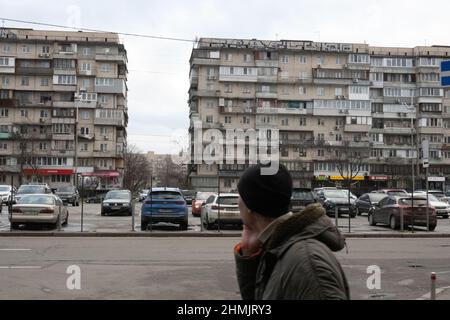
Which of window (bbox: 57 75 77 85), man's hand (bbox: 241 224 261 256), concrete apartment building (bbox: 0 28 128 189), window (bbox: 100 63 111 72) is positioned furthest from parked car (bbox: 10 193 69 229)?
window (bbox: 100 63 111 72)

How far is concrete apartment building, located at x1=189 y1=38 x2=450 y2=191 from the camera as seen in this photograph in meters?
97.4

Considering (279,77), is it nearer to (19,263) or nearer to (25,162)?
(25,162)

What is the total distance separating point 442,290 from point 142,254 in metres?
7.39

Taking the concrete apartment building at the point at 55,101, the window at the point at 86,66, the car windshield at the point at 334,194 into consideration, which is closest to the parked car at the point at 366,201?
the car windshield at the point at 334,194

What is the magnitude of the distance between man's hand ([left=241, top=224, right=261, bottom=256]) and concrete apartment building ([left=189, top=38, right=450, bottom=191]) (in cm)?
9191

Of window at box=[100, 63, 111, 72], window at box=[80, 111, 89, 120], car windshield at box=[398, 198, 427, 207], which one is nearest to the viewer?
car windshield at box=[398, 198, 427, 207]

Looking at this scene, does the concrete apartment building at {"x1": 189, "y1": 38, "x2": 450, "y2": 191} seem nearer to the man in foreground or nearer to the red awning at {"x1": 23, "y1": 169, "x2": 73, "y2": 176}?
the red awning at {"x1": 23, "y1": 169, "x2": 73, "y2": 176}

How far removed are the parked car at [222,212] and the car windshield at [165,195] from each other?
1281 millimetres

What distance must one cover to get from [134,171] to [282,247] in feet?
307

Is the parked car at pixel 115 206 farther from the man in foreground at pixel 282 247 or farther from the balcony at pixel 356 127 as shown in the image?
the balcony at pixel 356 127

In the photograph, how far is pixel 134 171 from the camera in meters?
95.0
